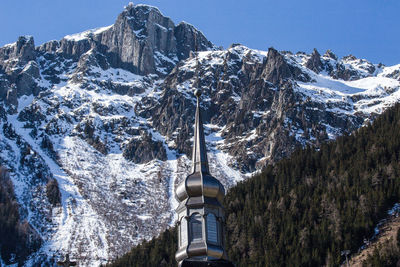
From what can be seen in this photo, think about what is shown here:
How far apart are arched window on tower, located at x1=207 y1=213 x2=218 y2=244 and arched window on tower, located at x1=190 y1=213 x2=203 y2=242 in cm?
52

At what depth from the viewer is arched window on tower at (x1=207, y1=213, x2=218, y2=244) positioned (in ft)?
170

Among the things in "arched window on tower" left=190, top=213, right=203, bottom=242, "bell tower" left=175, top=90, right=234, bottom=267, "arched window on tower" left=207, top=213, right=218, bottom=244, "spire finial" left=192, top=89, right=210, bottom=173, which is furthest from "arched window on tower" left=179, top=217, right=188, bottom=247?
"spire finial" left=192, top=89, right=210, bottom=173

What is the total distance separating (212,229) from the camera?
52219 mm

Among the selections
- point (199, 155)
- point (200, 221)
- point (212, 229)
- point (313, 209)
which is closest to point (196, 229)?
point (200, 221)

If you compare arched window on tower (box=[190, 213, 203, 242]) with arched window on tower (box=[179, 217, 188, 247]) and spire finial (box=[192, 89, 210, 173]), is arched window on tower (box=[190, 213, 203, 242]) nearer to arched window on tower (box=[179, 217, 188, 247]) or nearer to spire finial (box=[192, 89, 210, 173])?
arched window on tower (box=[179, 217, 188, 247])

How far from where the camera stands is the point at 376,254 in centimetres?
13188

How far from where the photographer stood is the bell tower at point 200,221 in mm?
50812

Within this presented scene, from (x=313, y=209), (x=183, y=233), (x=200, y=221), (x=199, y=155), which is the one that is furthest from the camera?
(x=313, y=209)

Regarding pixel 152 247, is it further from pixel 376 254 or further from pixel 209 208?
pixel 209 208

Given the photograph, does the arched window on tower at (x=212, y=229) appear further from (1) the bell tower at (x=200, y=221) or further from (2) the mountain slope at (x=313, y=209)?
(2) the mountain slope at (x=313, y=209)

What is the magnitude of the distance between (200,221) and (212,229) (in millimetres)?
942

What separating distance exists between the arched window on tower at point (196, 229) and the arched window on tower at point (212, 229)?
1.72ft

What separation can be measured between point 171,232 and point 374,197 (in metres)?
48.9

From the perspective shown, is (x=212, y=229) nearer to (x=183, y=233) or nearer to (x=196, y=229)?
(x=196, y=229)
